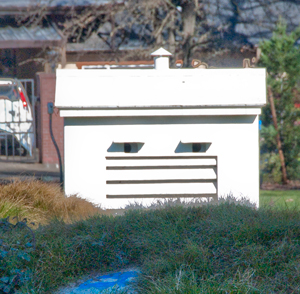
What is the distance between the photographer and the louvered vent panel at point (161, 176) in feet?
17.2

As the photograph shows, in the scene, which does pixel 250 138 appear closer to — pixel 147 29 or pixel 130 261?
pixel 130 261

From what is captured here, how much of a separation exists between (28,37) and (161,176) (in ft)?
26.1

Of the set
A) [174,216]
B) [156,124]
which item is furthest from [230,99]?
[174,216]

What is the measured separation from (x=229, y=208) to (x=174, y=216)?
1.75 feet

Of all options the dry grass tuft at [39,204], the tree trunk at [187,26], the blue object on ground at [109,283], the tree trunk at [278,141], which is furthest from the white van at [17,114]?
the blue object on ground at [109,283]

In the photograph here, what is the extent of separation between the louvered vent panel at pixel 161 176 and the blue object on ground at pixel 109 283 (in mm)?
2060

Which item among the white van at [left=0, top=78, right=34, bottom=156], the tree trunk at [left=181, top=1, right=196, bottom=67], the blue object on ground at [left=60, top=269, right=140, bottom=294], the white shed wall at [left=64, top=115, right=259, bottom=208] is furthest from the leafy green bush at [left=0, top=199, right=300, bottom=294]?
the tree trunk at [left=181, top=1, right=196, bottom=67]

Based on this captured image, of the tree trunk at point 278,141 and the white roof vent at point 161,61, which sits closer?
the white roof vent at point 161,61

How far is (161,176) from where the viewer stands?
17.2 feet

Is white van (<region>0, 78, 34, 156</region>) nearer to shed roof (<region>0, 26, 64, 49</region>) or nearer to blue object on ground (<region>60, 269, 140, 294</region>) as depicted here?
shed roof (<region>0, 26, 64, 49</region>)

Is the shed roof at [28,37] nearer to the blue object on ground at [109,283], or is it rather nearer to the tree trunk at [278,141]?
the tree trunk at [278,141]

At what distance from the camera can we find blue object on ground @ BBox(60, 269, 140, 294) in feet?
9.67

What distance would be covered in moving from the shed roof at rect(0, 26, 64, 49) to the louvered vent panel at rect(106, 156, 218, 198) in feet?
23.6

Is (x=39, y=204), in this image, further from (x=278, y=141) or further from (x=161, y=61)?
(x=278, y=141)
